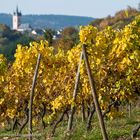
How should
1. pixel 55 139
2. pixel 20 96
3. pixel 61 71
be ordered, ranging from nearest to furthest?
1. pixel 55 139
2. pixel 61 71
3. pixel 20 96

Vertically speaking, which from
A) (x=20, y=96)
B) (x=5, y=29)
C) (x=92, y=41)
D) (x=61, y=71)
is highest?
(x=92, y=41)

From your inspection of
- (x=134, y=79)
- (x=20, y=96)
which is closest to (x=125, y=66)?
(x=134, y=79)

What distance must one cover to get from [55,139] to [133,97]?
17.1 ft

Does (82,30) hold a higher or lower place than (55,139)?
higher

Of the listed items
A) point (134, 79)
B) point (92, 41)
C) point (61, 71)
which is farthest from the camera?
point (61, 71)

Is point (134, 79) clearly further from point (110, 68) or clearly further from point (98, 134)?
point (98, 134)

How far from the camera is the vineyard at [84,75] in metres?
14.7

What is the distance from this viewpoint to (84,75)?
15500 mm

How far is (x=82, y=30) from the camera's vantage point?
51.2 ft

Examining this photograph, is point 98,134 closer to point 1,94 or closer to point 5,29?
point 1,94

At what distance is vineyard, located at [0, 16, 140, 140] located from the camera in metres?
14.7

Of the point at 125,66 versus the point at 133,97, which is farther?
the point at 133,97

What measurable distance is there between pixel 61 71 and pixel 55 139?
6104 mm

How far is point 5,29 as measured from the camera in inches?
7264
